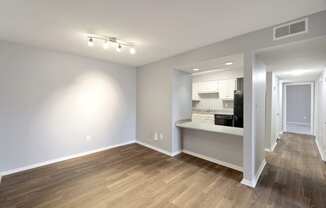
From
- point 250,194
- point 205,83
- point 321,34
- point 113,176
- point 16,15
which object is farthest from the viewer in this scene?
point 205,83

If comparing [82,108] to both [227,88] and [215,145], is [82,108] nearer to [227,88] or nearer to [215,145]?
[215,145]

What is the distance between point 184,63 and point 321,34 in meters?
2.12

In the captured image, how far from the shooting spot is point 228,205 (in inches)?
76.1

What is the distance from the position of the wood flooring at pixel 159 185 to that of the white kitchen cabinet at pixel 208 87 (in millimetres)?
2804

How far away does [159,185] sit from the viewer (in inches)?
94.3

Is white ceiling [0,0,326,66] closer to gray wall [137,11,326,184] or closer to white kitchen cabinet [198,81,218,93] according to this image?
gray wall [137,11,326,184]

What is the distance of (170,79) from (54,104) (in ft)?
8.97

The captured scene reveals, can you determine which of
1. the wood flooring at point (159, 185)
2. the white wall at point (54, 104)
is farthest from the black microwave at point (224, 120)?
the white wall at point (54, 104)

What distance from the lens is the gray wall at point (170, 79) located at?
7.04ft

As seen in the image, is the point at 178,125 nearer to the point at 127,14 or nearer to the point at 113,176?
the point at 113,176

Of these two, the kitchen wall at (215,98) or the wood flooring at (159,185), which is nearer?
the wood flooring at (159,185)

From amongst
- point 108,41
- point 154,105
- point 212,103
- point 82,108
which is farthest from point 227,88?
point 82,108

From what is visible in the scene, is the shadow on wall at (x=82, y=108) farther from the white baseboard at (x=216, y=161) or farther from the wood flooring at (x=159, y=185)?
the white baseboard at (x=216, y=161)

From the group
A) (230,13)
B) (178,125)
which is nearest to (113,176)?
(178,125)
